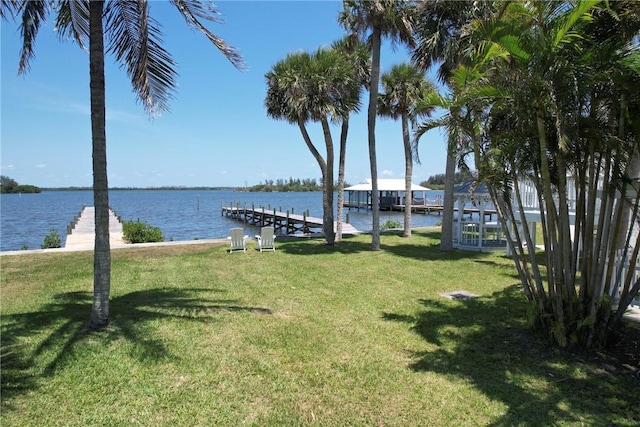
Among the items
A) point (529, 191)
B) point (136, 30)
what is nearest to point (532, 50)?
point (136, 30)

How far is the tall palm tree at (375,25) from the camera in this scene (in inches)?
484

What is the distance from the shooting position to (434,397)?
12.8 feet

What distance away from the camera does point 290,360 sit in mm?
4684

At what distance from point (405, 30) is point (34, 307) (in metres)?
12.4

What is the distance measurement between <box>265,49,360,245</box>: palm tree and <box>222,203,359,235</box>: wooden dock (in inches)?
269

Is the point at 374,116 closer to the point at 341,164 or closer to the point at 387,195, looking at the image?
the point at 341,164

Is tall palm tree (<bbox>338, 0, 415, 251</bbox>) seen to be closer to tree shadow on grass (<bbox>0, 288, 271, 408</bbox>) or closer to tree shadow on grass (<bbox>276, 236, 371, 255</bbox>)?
tree shadow on grass (<bbox>276, 236, 371, 255</bbox>)

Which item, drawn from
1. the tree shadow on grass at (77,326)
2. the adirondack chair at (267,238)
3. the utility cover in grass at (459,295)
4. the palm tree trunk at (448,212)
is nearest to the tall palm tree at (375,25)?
the palm tree trunk at (448,212)

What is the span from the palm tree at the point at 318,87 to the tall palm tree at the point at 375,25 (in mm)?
1012

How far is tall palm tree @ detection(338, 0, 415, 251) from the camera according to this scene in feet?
40.3

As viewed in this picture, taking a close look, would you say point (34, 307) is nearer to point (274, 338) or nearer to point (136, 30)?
point (274, 338)

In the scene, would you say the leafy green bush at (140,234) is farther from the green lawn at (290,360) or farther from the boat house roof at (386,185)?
the boat house roof at (386,185)

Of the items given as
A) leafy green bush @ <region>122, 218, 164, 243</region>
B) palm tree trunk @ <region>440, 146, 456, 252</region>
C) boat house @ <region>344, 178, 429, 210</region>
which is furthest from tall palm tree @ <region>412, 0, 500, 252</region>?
boat house @ <region>344, 178, 429, 210</region>

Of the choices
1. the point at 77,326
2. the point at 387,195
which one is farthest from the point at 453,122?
the point at 387,195
